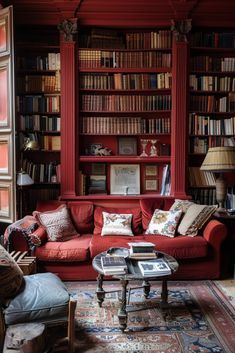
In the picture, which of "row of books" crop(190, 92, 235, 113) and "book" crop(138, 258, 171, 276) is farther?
"row of books" crop(190, 92, 235, 113)

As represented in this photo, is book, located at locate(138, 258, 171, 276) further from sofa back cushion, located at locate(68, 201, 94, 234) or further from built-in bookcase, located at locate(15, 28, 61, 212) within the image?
built-in bookcase, located at locate(15, 28, 61, 212)

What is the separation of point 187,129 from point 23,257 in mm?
2546

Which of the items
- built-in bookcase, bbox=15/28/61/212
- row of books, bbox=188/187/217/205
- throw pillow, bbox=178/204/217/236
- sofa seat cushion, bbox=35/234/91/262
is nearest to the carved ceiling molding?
built-in bookcase, bbox=15/28/61/212

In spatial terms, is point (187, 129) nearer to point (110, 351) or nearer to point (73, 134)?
point (73, 134)

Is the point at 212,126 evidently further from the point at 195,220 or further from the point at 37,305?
the point at 37,305

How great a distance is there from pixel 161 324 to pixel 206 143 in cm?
261

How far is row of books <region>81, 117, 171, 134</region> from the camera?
4.36 m

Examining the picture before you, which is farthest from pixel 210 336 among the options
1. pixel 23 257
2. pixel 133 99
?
pixel 133 99

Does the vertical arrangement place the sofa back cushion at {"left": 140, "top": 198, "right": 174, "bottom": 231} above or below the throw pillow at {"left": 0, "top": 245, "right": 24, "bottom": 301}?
above

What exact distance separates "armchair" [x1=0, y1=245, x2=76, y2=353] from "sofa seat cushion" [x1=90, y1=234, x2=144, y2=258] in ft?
3.46

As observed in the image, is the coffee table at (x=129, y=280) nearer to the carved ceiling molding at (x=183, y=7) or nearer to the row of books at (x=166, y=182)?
the row of books at (x=166, y=182)

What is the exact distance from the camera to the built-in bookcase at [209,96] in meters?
4.36

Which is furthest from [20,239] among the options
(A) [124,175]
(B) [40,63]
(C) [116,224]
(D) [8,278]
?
(B) [40,63]

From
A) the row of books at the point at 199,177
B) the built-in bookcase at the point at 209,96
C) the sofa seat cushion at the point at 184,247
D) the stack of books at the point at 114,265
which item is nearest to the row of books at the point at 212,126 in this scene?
the built-in bookcase at the point at 209,96
